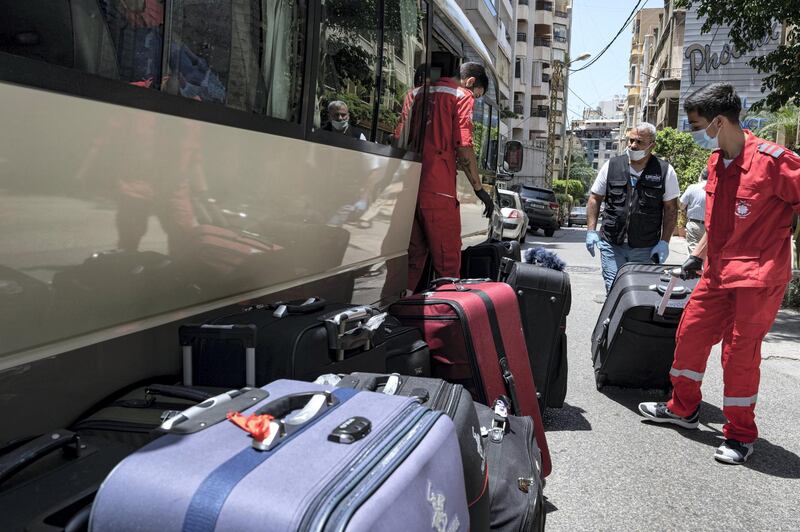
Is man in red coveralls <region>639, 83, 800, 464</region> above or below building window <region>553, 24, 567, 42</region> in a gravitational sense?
below

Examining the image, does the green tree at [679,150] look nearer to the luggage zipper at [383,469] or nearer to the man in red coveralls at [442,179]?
the man in red coveralls at [442,179]

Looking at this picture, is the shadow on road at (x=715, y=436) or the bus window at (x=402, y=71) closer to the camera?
the shadow on road at (x=715, y=436)

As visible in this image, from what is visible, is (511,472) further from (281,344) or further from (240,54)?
(240,54)

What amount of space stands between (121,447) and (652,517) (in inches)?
99.6

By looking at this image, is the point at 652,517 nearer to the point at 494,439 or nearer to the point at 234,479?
the point at 494,439

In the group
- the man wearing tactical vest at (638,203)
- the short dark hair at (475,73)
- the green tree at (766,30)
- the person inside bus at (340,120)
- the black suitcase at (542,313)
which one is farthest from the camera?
the green tree at (766,30)

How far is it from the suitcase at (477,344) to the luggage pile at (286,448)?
1.03ft

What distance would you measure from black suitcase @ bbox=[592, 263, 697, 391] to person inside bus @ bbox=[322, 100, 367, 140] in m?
2.26

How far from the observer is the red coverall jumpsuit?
404 cm

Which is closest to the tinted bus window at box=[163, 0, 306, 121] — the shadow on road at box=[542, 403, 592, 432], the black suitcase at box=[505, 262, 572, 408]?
the black suitcase at box=[505, 262, 572, 408]

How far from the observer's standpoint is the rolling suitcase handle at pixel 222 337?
2.57 m

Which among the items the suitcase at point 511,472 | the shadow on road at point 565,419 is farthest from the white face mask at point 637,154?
the suitcase at point 511,472

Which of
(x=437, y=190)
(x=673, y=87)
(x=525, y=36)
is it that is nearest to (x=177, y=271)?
(x=437, y=190)

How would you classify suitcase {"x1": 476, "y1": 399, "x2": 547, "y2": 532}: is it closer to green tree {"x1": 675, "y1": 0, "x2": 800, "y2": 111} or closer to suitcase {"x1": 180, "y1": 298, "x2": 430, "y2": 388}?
suitcase {"x1": 180, "y1": 298, "x2": 430, "y2": 388}
